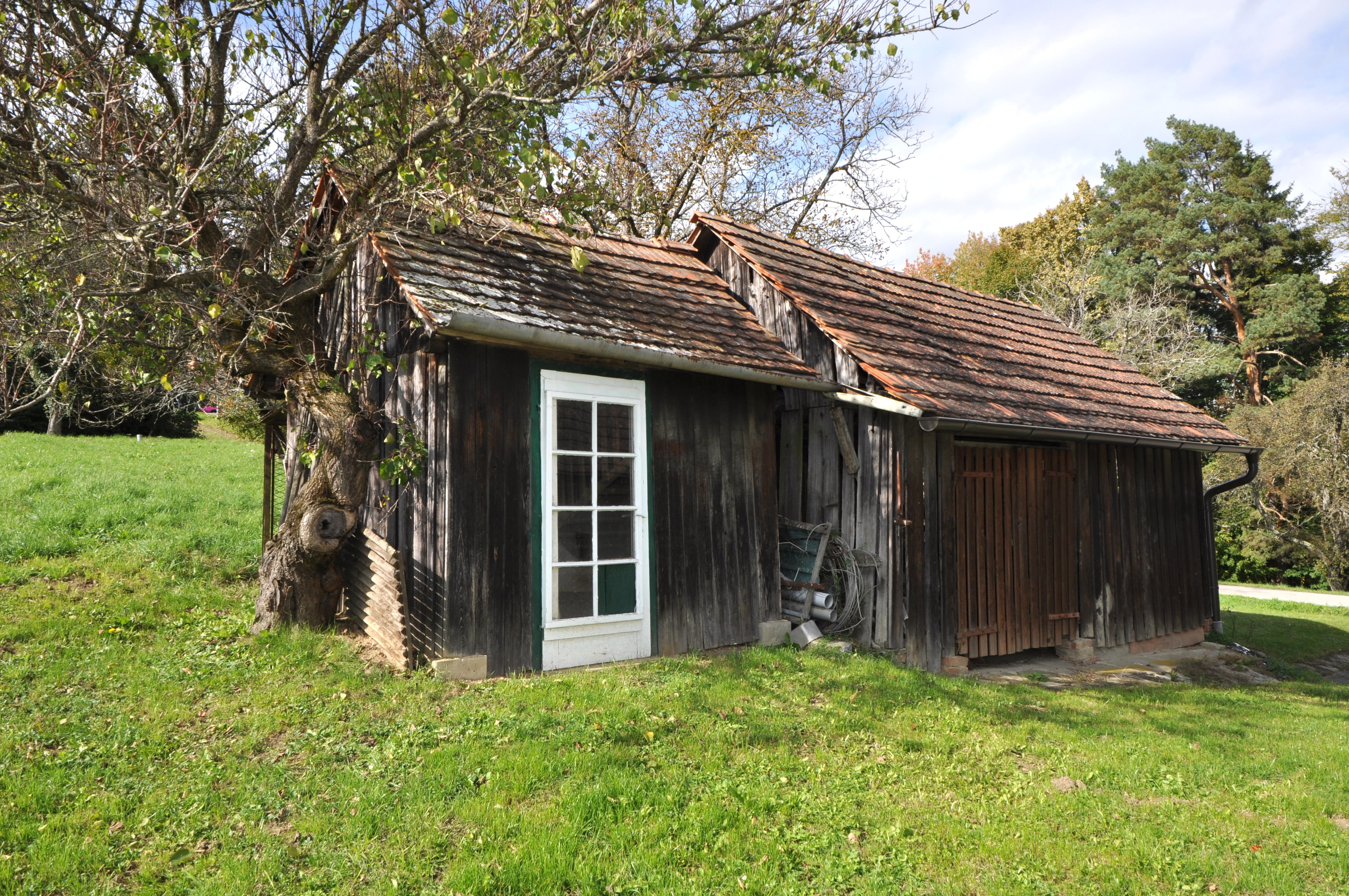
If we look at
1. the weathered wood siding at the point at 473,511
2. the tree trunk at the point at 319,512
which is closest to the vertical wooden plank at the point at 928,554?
the weathered wood siding at the point at 473,511

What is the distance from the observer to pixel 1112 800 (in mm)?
4812

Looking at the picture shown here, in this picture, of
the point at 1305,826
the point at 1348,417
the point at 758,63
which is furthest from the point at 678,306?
the point at 1348,417

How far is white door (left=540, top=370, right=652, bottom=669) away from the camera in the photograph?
21.8 ft

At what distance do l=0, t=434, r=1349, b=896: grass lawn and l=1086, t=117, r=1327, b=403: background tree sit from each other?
26.7m

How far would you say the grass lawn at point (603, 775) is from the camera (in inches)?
148

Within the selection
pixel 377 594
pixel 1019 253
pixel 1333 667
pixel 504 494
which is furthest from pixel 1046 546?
pixel 1019 253

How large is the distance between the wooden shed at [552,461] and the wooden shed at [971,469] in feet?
2.39

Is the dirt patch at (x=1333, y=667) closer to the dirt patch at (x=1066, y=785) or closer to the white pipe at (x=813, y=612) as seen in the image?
the white pipe at (x=813, y=612)

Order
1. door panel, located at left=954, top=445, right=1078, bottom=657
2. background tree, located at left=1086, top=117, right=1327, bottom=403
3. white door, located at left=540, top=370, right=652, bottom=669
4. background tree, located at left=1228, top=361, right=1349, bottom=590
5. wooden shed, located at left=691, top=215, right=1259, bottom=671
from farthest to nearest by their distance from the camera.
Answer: background tree, located at left=1086, top=117, right=1327, bottom=403, background tree, located at left=1228, top=361, right=1349, bottom=590, door panel, located at left=954, top=445, right=1078, bottom=657, wooden shed, located at left=691, top=215, right=1259, bottom=671, white door, located at left=540, top=370, right=652, bottom=669

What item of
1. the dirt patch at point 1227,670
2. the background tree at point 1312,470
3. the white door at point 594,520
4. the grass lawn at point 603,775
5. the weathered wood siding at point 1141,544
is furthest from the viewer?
the background tree at point 1312,470

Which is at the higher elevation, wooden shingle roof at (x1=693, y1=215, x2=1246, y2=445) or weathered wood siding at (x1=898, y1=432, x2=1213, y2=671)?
wooden shingle roof at (x1=693, y1=215, x2=1246, y2=445)

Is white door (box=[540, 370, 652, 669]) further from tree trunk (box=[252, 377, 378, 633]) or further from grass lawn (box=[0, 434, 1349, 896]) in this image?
tree trunk (box=[252, 377, 378, 633])

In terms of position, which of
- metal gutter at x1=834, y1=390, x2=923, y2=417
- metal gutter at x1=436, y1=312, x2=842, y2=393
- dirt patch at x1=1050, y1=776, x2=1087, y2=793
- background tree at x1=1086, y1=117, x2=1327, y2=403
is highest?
background tree at x1=1086, y1=117, x2=1327, y2=403

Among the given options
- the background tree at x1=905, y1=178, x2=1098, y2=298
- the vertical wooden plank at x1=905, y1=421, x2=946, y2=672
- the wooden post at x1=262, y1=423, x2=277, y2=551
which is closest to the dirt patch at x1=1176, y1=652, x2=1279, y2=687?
the vertical wooden plank at x1=905, y1=421, x2=946, y2=672
